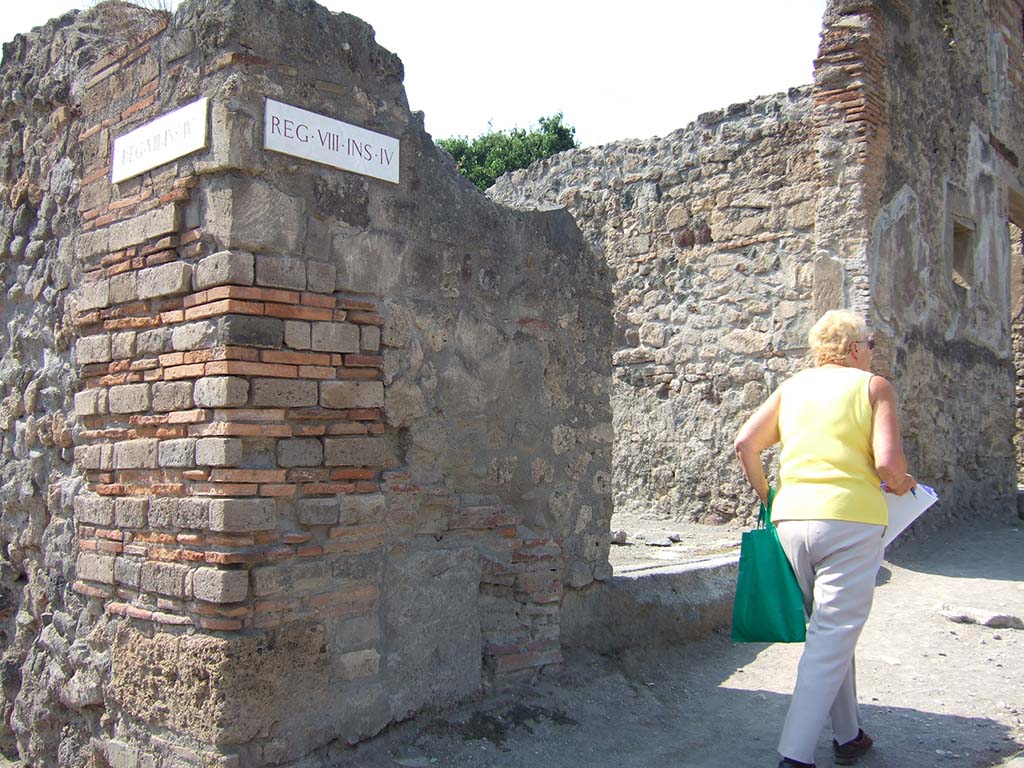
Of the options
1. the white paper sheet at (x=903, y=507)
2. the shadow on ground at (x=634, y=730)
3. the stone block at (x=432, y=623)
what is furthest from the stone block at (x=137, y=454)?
the white paper sheet at (x=903, y=507)

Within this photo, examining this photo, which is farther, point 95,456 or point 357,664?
point 95,456

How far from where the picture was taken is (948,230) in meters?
8.33

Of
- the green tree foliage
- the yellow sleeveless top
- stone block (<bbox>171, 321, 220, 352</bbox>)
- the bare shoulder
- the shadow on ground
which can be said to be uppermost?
the green tree foliage

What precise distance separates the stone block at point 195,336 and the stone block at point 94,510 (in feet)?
2.30

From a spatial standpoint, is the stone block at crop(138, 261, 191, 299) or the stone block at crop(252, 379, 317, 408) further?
the stone block at crop(138, 261, 191, 299)

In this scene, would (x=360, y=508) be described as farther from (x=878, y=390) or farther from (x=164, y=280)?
(x=878, y=390)

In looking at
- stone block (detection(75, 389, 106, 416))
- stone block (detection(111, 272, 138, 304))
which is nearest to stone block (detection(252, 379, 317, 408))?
stone block (detection(111, 272, 138, 304))

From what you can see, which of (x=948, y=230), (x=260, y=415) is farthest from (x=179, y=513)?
(x=948, y=230)

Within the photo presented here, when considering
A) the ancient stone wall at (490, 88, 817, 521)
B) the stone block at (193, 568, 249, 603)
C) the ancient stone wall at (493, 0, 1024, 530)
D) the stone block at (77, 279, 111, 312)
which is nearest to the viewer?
the stone block at (193, 568, 249, 603)

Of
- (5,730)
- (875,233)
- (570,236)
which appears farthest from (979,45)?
(5,730)

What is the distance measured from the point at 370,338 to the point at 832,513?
5.60 feet

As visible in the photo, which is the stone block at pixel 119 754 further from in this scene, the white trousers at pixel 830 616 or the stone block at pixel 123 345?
the white trousers at pixel 830 616

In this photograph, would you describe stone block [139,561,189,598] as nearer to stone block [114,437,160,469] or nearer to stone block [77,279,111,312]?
stone block [114,437,160,469]

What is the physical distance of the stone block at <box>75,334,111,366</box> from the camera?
366 cm
